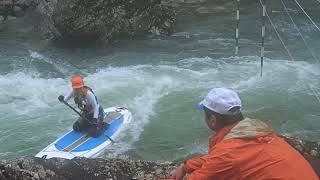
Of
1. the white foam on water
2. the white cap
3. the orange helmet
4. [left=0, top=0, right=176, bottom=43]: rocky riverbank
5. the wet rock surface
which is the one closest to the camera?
the white cap

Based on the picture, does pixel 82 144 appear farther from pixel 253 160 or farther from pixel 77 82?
pixel 253 160

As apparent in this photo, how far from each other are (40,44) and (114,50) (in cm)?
217

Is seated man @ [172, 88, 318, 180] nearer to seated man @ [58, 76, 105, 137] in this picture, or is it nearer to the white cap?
the white cap

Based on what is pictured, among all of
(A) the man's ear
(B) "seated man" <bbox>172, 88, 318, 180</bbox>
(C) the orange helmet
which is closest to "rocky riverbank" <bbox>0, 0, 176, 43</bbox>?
(C) the orange helmet

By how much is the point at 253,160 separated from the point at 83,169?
1.51 metres

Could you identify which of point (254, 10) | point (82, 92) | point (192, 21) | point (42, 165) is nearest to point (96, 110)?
point (82, 92)

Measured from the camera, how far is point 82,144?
26.7ft

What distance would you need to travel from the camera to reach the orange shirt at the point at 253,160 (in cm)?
236

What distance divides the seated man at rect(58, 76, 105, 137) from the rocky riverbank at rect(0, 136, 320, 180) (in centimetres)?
415

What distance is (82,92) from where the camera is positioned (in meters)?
8.06

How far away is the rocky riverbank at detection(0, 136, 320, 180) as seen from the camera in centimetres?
336

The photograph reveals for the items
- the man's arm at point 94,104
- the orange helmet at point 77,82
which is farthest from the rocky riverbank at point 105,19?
the orange helmet at point 77,82

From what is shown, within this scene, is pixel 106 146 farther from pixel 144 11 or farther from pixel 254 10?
pixel 254 10

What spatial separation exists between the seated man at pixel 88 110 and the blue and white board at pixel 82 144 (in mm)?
100
